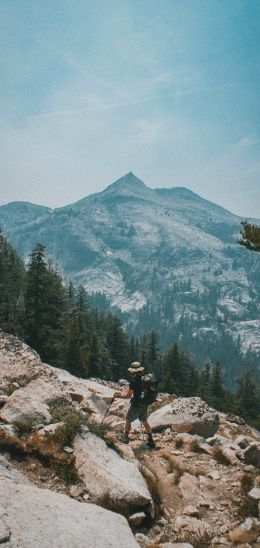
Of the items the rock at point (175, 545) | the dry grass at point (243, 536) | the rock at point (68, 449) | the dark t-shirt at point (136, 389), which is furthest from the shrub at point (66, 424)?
the dry grass at point (243, 536)

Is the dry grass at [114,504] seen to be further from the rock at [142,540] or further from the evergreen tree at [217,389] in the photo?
→ the evergreen tree at [217,389]

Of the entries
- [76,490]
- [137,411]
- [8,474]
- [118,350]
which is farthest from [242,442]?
[118,350]

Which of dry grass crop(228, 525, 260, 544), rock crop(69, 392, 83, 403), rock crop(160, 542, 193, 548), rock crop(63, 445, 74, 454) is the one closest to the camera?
rock crop(160, 542, 193, 548)

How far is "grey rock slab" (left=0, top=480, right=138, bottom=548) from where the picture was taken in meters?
5.02

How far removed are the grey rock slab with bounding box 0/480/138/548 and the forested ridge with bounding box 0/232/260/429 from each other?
30.3m

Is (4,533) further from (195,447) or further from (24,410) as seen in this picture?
(195,447)

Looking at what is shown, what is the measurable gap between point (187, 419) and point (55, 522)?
10.1m

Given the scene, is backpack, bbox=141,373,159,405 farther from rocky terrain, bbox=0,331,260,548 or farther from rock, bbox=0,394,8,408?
rock, bbox=0,394,8,408

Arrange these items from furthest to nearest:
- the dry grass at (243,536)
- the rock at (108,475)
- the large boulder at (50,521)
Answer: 1. the rock at (108,475)
2. the dry grass at (243,536)
3. the large boulder at (50,521)

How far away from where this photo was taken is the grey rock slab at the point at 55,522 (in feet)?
16.5

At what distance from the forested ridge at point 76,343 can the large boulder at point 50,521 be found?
99.3 ft

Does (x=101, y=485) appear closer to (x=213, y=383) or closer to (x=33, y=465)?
(x=33, y=465)

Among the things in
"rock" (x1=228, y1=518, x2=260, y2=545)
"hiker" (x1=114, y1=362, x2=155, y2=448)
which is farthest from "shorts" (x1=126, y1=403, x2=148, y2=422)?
"rock" (x1=228, y1=518, x2=260, y2=545)

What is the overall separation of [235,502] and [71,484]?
12.7ft
